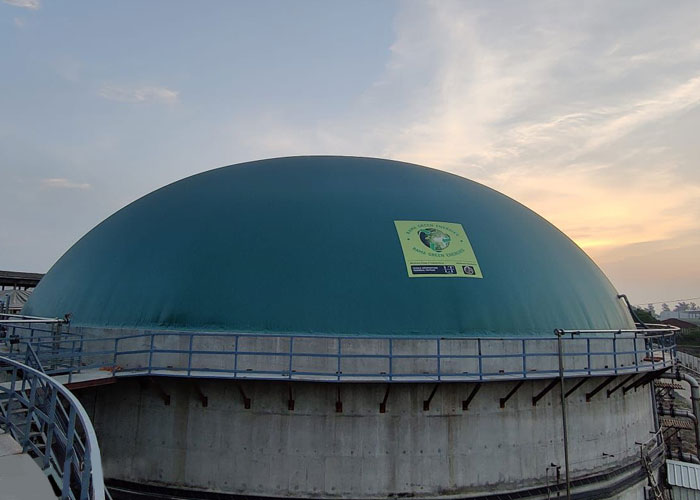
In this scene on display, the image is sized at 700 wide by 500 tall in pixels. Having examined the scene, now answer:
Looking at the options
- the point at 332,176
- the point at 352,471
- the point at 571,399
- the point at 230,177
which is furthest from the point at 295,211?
the point at 571,399

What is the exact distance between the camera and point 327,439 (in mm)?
Result: 12609

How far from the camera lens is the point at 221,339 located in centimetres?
1347

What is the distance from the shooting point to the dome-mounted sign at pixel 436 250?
14.8 m

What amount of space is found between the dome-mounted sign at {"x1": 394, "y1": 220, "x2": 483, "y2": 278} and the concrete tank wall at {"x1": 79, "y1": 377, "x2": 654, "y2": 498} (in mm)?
3646

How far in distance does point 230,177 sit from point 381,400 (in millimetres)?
11944

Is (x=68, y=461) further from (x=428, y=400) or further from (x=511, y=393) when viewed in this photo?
(x=511, y=393)

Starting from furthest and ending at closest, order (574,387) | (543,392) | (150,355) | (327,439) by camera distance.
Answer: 1. (574,387)
2. (543,392)
3. (150,355)
4. (327,439)

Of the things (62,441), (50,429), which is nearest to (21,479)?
(62,441)

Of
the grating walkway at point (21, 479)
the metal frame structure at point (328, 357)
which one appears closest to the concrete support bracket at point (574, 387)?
the metal frame structure at point (328, 357)

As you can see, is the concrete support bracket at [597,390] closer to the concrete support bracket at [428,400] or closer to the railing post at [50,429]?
the concrete support bracket at [428,400]

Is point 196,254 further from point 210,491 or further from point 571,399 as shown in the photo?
point 571,399

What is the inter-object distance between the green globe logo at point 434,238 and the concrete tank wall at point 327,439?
15.2ft

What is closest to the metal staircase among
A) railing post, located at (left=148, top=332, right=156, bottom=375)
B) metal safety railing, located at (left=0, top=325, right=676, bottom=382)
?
metal safety railing, located at (left=0, top=325, right=676, bottom=382)

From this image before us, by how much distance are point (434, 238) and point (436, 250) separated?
1.73 feet
